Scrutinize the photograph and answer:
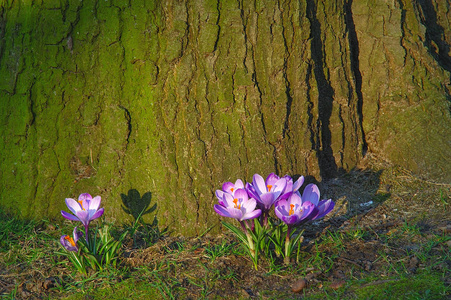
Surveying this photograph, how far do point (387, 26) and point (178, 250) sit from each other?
2.77 metres

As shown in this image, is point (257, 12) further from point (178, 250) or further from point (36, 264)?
point (36, 264)

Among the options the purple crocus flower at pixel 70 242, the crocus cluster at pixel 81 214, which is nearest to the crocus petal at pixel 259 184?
the crocus cluster at pixel 81 214

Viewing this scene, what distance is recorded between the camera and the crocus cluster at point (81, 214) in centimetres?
271

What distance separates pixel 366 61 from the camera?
4051mm

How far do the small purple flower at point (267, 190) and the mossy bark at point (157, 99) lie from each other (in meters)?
0.43

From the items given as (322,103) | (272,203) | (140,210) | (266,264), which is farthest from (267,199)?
(322,103)

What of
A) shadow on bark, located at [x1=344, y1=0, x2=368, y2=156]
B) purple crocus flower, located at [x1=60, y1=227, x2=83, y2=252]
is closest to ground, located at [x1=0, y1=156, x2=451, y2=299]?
purple crocus flower, located at [x1=60, y1=227, x2=83, y2=252]

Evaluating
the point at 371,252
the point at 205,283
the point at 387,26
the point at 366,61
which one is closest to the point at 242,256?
the point at 205,283

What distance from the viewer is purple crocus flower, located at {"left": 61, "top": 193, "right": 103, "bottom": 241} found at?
112 inches

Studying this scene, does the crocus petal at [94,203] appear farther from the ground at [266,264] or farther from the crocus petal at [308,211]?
the crocus petal at [308,211]

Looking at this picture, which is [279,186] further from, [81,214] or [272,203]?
[81,214]

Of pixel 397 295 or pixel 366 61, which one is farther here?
pixel 366 61

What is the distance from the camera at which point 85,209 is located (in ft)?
Answer: 9.64

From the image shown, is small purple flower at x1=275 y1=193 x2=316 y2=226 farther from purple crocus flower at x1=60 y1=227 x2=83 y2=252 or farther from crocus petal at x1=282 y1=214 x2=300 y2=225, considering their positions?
purple crocus flower at x1=60 y1=227 x2=83 y2=252
